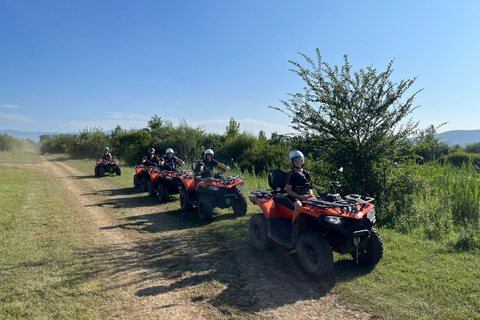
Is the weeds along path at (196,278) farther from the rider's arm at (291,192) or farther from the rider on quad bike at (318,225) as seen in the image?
the rider's arm at (291,192)

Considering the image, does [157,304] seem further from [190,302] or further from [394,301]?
[394,301]

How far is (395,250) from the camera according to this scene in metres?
5.34

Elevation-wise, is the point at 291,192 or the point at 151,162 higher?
the point at 151,162

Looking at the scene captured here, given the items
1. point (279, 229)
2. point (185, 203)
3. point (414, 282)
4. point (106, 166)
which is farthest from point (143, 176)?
point (414, 282)

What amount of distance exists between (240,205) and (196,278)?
3.71m

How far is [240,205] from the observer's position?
26.6 ft

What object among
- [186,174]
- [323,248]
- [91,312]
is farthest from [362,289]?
[186,174]

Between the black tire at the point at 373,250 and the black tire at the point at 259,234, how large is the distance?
1.63m

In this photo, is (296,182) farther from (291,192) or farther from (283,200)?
(283,200)

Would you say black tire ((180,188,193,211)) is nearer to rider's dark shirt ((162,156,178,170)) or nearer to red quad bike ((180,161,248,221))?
red quad bike ((180,161,248,221))

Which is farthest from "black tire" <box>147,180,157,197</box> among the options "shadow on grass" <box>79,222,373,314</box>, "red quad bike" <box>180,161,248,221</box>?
"shadow on grass" <box>79,222,373,314</box>

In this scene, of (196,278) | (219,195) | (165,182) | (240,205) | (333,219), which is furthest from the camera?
(165,182)

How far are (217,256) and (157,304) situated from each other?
174 centimetres

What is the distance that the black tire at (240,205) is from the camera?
8070 mm
